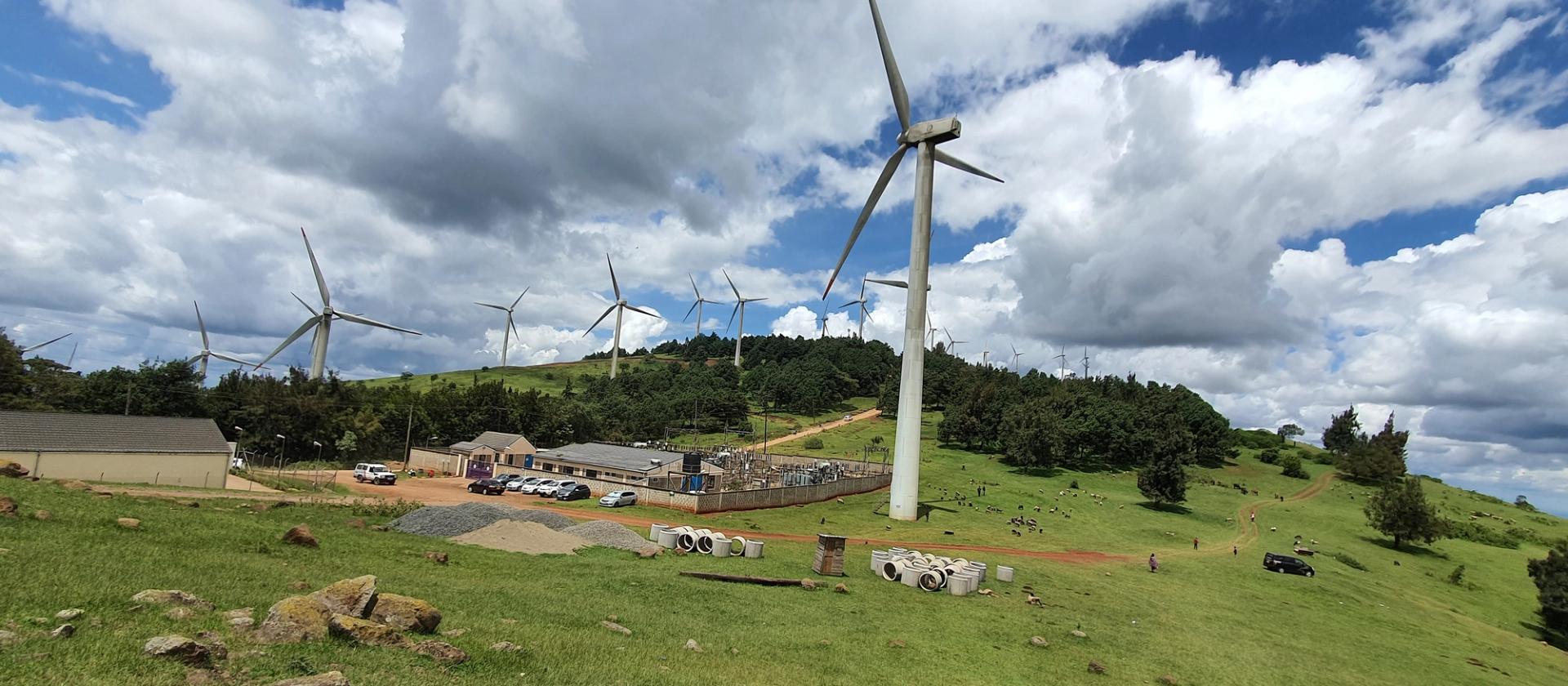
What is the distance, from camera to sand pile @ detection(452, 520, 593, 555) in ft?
103

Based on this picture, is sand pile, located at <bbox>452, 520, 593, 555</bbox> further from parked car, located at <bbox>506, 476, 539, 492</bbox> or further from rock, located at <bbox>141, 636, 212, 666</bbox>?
parked car, located at <bbox>506, 476, 539, 492</bbox>

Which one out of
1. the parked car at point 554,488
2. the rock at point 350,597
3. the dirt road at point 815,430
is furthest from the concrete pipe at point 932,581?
the dirt road at point 815,430

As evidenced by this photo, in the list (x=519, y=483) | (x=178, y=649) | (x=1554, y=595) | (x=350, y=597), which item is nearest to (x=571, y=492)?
(x=519, y=483)

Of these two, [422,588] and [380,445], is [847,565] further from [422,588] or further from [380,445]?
[380,445]

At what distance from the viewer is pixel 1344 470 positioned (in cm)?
12212

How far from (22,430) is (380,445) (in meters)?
47.6

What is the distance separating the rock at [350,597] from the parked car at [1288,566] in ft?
202

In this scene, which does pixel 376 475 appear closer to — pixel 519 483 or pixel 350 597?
pixel 519 483

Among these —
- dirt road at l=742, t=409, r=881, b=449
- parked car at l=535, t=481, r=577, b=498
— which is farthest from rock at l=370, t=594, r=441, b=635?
dirt road at l=742, t=409, r=881, b=449

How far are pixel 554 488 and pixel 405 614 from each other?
47857 mm

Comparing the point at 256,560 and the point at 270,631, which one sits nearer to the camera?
the point at 270,631

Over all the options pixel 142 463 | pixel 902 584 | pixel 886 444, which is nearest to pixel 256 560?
pixel 902 584

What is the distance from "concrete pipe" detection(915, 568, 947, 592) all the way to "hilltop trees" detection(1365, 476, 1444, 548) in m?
68.4

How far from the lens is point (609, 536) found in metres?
34.8
